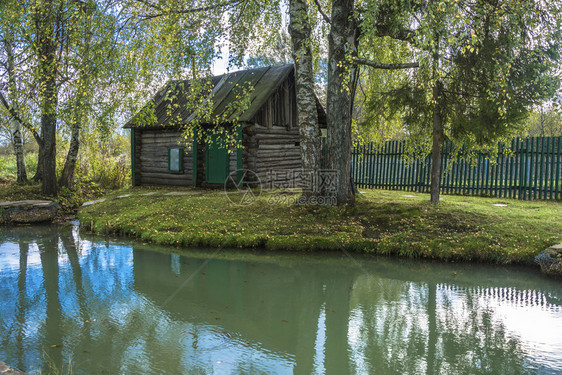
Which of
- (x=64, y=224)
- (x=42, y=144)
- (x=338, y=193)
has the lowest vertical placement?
(x=64, y=224)

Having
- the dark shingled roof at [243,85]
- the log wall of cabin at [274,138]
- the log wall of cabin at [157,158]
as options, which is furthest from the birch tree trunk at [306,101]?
the log wall of cabin at [157,158]

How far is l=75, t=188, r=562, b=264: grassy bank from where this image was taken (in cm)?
796

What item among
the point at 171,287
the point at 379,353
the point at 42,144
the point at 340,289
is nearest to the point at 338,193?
the point at 340,289

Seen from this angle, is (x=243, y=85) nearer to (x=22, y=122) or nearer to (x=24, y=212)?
(x=22, y=122)

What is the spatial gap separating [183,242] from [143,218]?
2254 millimetres

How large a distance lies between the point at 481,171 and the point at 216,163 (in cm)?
1004

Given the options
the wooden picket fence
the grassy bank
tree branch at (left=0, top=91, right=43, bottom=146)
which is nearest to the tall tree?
tree branch at (left=0, top=91, right=43, bottom=146)

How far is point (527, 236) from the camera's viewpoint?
7.99 m

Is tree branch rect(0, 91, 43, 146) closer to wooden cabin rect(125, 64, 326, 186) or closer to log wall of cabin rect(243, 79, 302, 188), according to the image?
wooden cabin rect(125, 64, 326, 186)

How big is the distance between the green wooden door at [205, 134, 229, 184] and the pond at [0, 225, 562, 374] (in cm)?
715

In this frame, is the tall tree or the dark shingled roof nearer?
the tall tree

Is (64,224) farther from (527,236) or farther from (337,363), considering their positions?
(527,236)

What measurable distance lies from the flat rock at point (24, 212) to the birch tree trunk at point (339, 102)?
29.5 feet

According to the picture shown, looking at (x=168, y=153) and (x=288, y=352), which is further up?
(x=168, y=153)
